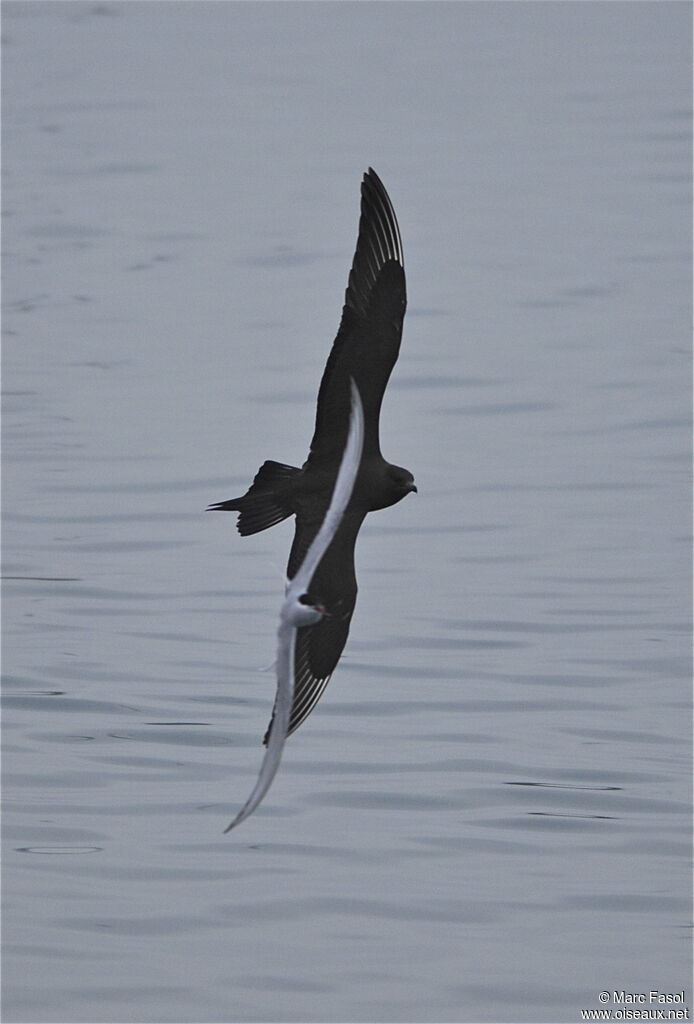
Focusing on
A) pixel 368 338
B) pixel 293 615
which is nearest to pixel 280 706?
pixel 293 615

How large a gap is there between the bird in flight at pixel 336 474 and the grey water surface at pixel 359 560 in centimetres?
87

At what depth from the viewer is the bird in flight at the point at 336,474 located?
7.54m

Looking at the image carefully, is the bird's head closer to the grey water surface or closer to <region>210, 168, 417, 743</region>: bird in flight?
<region>210, 168, 417, 743</region>: bird in flight

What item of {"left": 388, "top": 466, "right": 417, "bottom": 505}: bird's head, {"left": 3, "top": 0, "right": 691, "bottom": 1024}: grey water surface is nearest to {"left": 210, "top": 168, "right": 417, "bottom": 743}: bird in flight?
{"left": 388, "top": 466, "right": 417, "bottom": 505}: bird's head

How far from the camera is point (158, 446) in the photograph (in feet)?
43.8

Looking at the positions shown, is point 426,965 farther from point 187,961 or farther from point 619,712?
point 619,712

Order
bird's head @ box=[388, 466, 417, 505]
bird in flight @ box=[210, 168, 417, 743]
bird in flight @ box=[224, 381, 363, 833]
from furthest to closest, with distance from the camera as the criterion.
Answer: bird's head @ box=[388, 466, 417, 505] → bird in flight @ box=[210, 168, 417, 743] → bird in flight @ box=[224, 381, 363, 833]

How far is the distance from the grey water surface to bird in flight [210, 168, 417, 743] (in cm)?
87

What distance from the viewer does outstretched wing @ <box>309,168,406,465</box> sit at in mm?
7590

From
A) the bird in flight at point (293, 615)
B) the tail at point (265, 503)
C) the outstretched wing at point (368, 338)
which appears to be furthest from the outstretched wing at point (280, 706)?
the tail at point (265, 503)

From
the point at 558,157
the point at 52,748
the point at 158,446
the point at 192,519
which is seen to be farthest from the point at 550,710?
the point at 558,157

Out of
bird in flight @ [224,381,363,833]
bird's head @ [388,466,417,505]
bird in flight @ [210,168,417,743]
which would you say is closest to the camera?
bird in flight @ [224,381,363,833]

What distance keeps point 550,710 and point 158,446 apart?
4375 mm

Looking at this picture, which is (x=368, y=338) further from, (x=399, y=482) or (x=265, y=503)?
(x=265, y=503)
